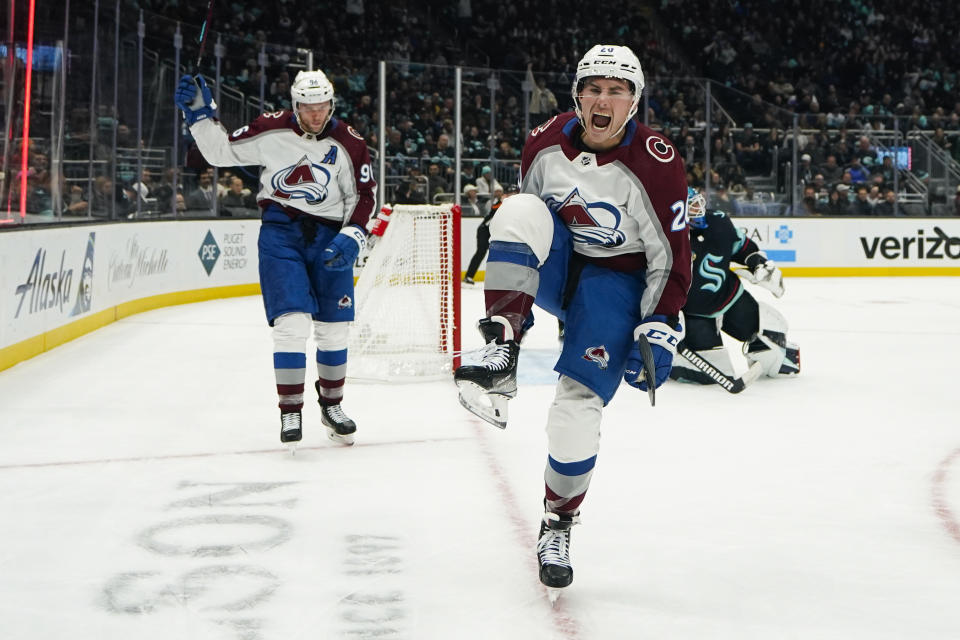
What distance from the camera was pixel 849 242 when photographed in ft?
47.3

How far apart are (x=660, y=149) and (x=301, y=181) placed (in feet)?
6.37

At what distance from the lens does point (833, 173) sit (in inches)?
566

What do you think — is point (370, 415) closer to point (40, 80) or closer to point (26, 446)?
point (26, 446)

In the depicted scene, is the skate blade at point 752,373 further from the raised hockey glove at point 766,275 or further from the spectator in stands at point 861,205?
the spectator in stands at point 861,205

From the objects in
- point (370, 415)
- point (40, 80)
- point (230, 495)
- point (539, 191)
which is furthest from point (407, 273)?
point (539, 191)

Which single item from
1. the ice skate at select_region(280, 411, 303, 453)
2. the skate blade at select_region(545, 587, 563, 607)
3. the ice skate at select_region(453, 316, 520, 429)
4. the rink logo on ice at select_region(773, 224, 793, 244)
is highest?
the rink logo on ice at select_region(773, 224, 793, 244)

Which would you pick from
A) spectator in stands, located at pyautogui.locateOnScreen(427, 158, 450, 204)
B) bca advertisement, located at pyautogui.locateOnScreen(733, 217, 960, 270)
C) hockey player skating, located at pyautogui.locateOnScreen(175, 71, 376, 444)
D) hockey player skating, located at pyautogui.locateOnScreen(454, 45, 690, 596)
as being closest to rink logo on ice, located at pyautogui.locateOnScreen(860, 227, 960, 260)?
bca advertisement, located at pyautogui.locateOnScreen(733, 217, 960, 270)

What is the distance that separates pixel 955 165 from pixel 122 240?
36.2 ft

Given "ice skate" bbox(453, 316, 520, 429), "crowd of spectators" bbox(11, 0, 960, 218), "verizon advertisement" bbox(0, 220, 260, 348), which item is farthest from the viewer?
"crowd of spectators" bbox(11, 0, 960, 218)

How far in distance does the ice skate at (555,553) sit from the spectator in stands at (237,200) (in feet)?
28.0

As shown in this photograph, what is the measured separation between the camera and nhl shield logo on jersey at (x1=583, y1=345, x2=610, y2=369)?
2549 mm

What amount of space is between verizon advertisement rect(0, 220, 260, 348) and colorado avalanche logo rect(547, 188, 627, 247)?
421 cm

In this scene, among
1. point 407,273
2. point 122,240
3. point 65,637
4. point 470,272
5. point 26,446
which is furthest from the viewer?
point 470,272

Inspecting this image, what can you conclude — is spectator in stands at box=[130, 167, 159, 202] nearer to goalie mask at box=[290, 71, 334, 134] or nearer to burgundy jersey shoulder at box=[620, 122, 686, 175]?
goalie mask at box=[290, 71, 334, 134]
